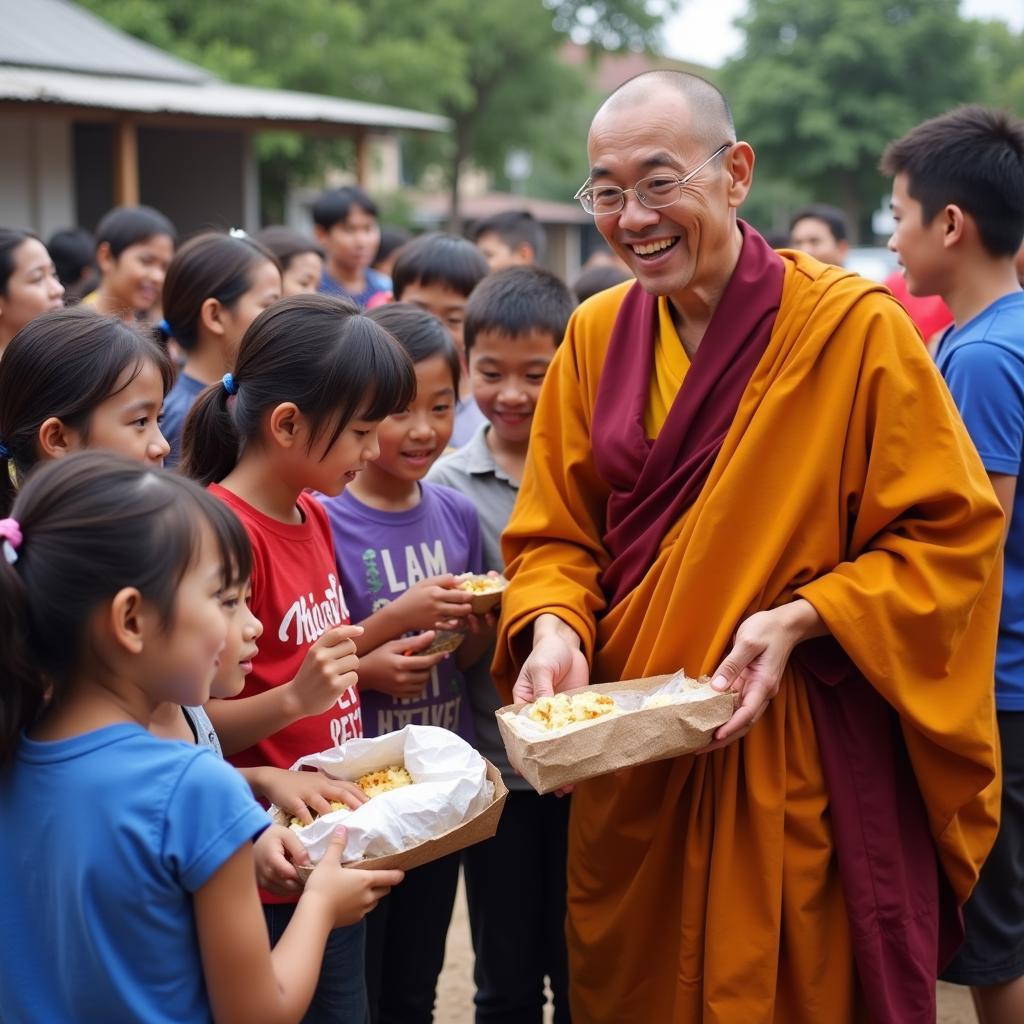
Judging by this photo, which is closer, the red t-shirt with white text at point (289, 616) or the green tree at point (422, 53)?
the red t-shirt with white text at point (289, 616)

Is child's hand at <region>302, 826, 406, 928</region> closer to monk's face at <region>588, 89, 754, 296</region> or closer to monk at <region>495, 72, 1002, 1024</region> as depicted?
monk at <region>495, 72, 1002, 1024</region>

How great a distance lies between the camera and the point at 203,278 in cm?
403

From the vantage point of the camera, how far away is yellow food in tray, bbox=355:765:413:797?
237cm

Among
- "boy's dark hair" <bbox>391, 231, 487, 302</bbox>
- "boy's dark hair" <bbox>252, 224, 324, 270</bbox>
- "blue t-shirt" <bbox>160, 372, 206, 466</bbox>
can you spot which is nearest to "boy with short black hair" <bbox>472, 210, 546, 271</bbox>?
"boy's dark hair" <bbox>252, 224, 324, 270</bbox>

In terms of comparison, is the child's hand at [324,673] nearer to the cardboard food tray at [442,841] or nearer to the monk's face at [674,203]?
the cardboard food tray at [442,841]

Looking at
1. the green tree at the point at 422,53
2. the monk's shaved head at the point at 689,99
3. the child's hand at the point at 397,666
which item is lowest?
the child's hand at the point at 397,666

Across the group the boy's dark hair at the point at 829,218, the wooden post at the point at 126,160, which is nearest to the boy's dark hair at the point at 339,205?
the boy's dark hair at the point at 829,218

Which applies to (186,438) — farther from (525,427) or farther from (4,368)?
(525,427)

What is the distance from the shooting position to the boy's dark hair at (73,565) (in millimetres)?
1735

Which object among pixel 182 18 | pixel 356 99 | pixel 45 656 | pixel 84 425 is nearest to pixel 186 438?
pixel 84 425

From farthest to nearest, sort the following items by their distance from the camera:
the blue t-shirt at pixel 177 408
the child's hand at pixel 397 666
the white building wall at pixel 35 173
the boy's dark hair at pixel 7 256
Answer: the white building wall at pixel 35 173 < the boy's dark hair at pixel 7 256 < the blue t-shirt at pixel 177 408 < the child's hand at pixel 397 666

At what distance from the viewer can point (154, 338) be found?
2.73 meters

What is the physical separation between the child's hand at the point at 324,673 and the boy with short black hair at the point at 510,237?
4.29 metres

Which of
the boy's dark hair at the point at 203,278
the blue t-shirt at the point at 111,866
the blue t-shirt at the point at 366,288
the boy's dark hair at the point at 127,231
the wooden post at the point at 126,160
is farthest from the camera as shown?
the wooden post at the point at 126,160
